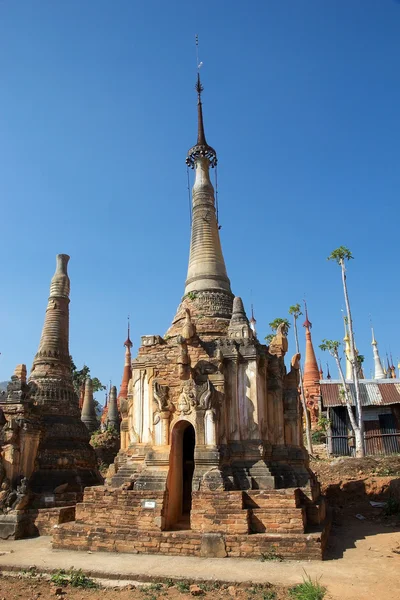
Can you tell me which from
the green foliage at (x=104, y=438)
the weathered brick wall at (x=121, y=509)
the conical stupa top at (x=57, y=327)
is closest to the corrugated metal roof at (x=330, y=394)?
the green foliage at (x=104, y=438)

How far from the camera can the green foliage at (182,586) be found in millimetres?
8328

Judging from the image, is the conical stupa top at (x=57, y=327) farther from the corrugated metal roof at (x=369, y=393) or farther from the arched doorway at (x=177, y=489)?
the corrugated metal roof at (x=369, y=393)

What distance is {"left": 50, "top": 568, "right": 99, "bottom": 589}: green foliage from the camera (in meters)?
8.73

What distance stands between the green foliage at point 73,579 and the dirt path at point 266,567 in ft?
0.73

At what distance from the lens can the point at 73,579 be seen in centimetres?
889

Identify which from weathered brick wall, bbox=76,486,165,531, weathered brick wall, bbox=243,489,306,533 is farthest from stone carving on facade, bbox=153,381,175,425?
weathered brick wall, bbox=243,489,306,533

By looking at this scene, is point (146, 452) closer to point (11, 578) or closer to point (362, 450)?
point (11, 578)

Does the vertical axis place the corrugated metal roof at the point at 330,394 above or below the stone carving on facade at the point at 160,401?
above

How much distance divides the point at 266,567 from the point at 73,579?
3794 mm

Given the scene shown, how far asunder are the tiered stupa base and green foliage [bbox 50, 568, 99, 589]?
1.74 m

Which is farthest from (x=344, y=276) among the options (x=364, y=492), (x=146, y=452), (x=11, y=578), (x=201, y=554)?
(x=11, y=578)

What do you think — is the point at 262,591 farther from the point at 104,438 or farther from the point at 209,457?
the point at 104,438

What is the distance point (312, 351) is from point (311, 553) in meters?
36.4

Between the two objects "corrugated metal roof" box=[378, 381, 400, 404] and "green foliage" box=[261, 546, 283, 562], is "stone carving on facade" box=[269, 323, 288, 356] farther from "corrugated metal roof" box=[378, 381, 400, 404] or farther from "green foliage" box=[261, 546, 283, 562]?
"corrugated metal roof" box=[378, 381, 400, 404]
